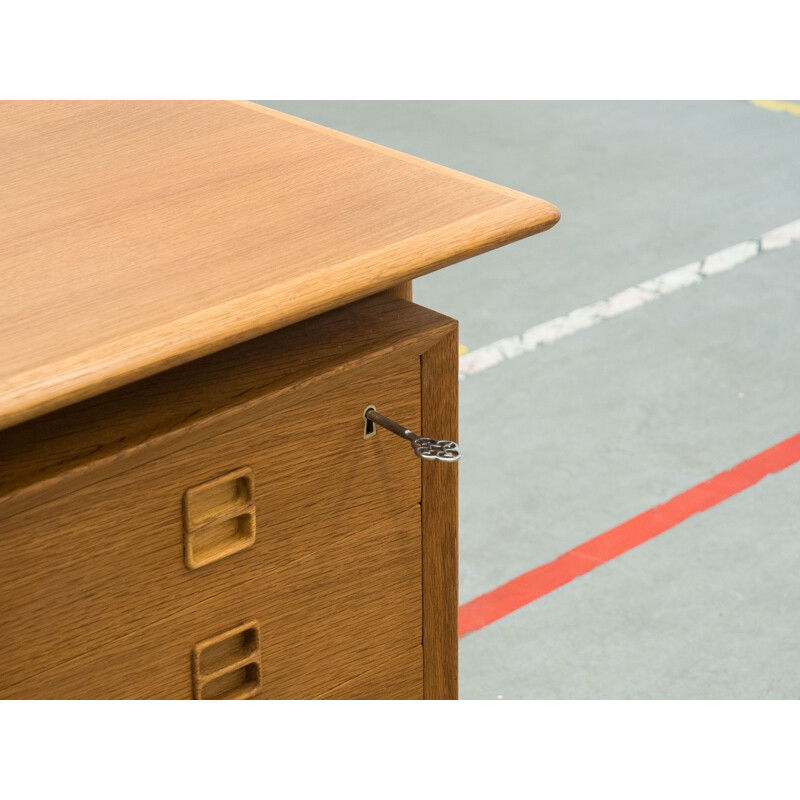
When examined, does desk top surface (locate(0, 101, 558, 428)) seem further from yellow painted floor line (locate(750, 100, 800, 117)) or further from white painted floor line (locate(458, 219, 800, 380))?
yellow painted floor line (locate(750, 100, 800, 117))

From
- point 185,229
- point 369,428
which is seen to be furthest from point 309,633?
point 185,229

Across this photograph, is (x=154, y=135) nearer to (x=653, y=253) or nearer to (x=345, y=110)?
(x=653, y=253)

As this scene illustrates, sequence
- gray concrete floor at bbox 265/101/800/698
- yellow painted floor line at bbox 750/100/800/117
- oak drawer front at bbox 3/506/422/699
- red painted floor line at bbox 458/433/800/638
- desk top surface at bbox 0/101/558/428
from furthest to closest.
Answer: yellow painted floor line at bbox 750/100/800/117 → red painted floor line at bbox 458/433/800/638 → gray concrete floor at bbox 265/101/800/698 → oak drawer front at bbox 3/506/422/699 → desk top surface at bbox 0/101/558/428

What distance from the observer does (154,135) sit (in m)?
1.00

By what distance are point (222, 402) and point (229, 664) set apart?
0.22m

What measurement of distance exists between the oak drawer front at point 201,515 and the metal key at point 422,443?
1 centimetres

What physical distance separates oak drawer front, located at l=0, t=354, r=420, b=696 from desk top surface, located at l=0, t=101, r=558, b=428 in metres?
0.11

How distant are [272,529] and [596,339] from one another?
79.0 inches

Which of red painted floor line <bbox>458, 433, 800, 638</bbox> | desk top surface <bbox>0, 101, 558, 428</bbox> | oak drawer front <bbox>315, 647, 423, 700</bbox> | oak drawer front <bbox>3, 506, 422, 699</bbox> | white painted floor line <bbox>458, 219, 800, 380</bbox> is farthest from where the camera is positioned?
white painted floor line <bbox>458, 219, 800, 380</bbox>

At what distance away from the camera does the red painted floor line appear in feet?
6.67

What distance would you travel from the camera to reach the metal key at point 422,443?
893mm

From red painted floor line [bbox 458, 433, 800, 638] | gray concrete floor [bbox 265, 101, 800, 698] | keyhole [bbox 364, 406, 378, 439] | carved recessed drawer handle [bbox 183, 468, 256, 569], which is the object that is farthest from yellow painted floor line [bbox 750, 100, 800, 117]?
carved recessed drawer handle [bbox 183, 468, 256, 569]

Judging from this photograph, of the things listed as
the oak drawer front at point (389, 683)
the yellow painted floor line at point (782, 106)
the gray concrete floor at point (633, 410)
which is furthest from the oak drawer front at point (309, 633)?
the yellow painted floor line at point (782, 106)

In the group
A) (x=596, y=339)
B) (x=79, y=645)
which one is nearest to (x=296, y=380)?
(x=79, y=645)
